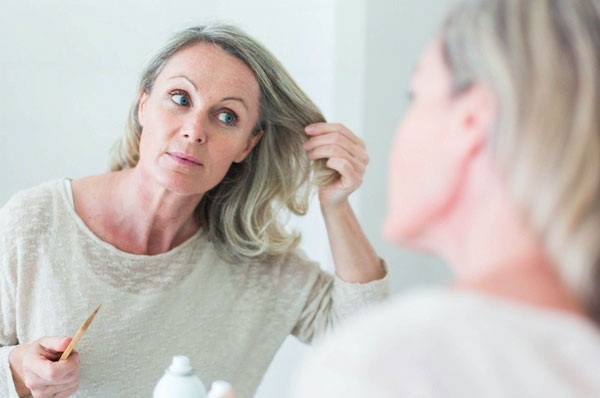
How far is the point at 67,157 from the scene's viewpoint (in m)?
2.17

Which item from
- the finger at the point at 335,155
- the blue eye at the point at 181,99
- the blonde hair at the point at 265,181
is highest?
the blue eye at the point at 181,99

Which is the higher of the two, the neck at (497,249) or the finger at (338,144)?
the neck at (497,249)

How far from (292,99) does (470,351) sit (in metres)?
1.05

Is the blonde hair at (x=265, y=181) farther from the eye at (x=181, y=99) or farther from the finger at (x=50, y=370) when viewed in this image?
the finger at (x=50, y=370)

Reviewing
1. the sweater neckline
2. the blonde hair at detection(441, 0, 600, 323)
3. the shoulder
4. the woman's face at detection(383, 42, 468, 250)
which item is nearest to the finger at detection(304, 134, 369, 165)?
the sweater neckline

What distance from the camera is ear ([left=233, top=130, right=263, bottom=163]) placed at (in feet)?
5.46

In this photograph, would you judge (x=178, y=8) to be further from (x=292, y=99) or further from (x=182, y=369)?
(x=182, y=369)

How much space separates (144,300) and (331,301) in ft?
1.17

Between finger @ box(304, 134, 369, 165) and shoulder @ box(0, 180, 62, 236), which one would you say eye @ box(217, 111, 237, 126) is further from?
shoulder @ box(0, 180, 62, 236)

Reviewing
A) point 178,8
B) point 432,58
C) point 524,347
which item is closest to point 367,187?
point 178,8

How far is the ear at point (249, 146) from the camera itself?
1664 millimetres

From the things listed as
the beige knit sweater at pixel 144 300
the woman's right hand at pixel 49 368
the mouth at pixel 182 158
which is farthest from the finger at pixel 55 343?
the mouth at pixel 182 158

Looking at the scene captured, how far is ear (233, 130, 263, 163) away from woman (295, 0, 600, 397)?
0.89 m

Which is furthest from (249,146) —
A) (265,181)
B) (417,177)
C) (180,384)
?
(417,177)
